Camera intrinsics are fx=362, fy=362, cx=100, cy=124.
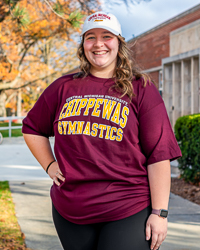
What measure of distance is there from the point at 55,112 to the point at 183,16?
41.0ft

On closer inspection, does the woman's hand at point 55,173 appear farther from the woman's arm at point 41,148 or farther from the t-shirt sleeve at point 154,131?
the t-shirt sleeve at point 154,131

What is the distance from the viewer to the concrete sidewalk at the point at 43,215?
395cm

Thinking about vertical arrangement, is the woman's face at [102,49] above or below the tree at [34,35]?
below

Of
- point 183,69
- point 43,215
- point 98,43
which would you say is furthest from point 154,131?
point 183,69

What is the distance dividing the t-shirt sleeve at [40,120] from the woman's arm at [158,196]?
0.70 m

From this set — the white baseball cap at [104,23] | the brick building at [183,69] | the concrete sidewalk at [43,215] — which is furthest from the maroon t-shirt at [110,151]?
the brick building at [183,69]

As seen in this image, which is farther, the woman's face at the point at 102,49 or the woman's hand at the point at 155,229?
the woman's face at the point at 102,49

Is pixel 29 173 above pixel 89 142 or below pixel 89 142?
below

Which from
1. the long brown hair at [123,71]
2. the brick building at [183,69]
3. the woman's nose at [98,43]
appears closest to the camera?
the long brown hair at [123,71]

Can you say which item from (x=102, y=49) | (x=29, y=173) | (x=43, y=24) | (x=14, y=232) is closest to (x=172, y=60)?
(x=43, y=24)

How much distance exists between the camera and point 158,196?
1.85 m

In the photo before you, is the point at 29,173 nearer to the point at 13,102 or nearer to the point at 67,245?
the point at 67,245

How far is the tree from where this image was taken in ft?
17.3

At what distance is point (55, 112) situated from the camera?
2.15m
